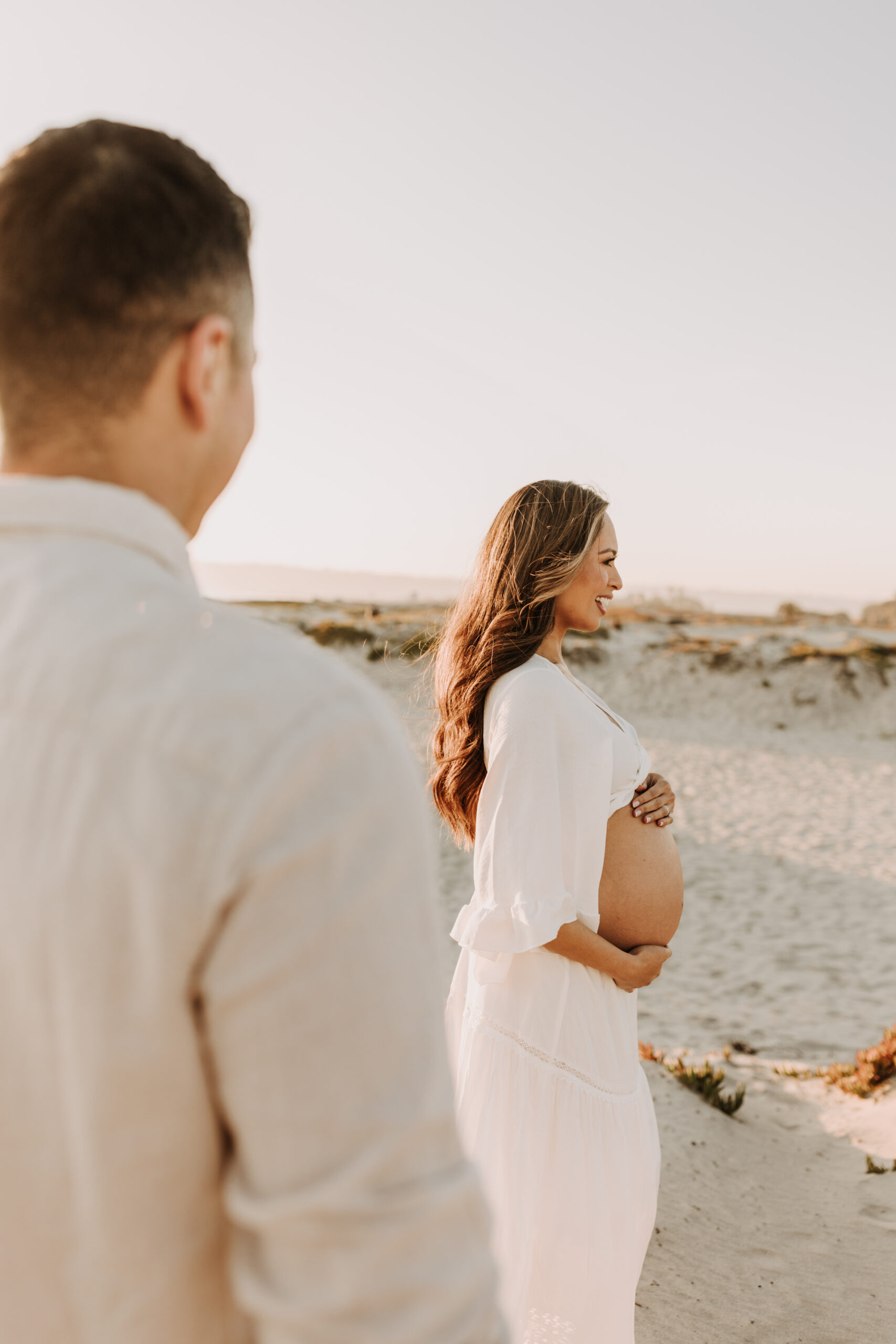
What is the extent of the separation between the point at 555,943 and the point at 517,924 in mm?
129

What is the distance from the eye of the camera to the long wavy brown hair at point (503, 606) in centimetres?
268

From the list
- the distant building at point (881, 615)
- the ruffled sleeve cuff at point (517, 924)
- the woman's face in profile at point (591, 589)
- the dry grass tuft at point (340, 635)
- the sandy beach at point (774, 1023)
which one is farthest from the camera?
the distant building at point (881, 615)

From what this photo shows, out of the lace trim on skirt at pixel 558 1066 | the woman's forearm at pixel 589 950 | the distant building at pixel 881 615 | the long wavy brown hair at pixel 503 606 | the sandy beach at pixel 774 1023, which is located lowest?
the sandy beach at pixel 774 1023

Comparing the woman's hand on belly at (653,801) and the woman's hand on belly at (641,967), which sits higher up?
the woman's hand on belly at (653,801)

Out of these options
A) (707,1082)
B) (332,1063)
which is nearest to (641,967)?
(332,1063)

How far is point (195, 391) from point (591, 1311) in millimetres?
2494

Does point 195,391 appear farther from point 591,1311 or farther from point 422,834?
point 591,1311

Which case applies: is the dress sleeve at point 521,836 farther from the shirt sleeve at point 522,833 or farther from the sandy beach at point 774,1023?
the sandy beach at point 774,1023

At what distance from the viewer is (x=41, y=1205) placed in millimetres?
761

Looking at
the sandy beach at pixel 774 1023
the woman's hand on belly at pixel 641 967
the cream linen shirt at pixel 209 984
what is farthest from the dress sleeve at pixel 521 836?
the cream linen shirt at pixel 209 984

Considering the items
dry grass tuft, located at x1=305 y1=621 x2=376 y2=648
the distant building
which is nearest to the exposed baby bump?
dry grass tuft, located at x1=305 y1=621 x2=376 y2=648

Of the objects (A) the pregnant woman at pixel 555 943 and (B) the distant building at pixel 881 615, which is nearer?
(A) the pregnant woman at pixel 555 943

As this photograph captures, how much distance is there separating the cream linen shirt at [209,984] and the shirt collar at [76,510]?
32 millimetres

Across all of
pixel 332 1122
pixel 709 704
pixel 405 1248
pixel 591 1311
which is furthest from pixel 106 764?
pixel 709 704
